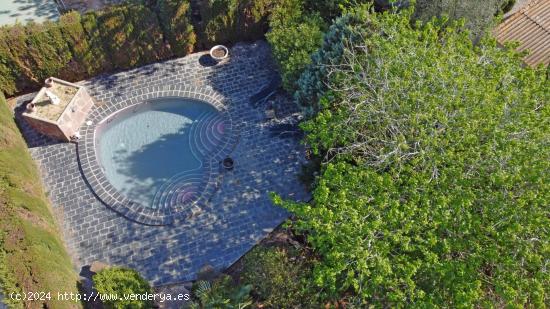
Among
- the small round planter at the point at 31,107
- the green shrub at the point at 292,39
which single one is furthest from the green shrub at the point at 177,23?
the small round planter at the point at 31,107

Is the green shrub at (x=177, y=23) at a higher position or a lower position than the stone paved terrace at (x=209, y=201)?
higher

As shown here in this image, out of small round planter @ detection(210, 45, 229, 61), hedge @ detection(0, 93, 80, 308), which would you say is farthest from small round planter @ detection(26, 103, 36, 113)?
small round planter @ detection(210, 45, 229, 61)

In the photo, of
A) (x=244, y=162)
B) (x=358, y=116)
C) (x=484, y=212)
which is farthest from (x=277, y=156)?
(x=484, y=212)

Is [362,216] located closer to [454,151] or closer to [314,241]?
[314,241]

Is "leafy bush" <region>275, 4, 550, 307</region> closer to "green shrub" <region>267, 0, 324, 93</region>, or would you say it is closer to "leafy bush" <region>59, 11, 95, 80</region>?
"green shrub" <region>267, 0, 324, 93</region>

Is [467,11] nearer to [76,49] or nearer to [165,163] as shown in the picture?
[165,163]

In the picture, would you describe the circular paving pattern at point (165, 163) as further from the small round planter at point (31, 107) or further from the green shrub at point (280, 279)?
the green shrub at point (280, 279)
